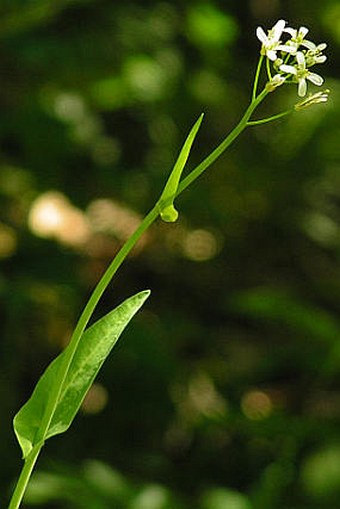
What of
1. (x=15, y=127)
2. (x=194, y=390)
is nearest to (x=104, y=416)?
(x=194, y=390)

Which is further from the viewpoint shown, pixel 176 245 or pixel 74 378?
pixel 176 245

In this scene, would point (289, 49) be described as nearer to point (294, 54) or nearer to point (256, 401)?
point (294, 54)

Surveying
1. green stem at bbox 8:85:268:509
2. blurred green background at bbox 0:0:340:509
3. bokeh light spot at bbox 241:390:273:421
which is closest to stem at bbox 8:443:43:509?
green stem at bbox 8:85:268:509

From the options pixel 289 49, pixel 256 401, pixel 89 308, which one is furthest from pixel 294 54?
pixel 256 401

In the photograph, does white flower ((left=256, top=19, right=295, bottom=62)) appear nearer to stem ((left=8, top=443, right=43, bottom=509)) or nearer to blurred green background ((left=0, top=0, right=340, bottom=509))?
stem ((left=8, top=443, right=43, bottom=509))

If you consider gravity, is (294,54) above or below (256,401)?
below

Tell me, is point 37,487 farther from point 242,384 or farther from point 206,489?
point 242,384
